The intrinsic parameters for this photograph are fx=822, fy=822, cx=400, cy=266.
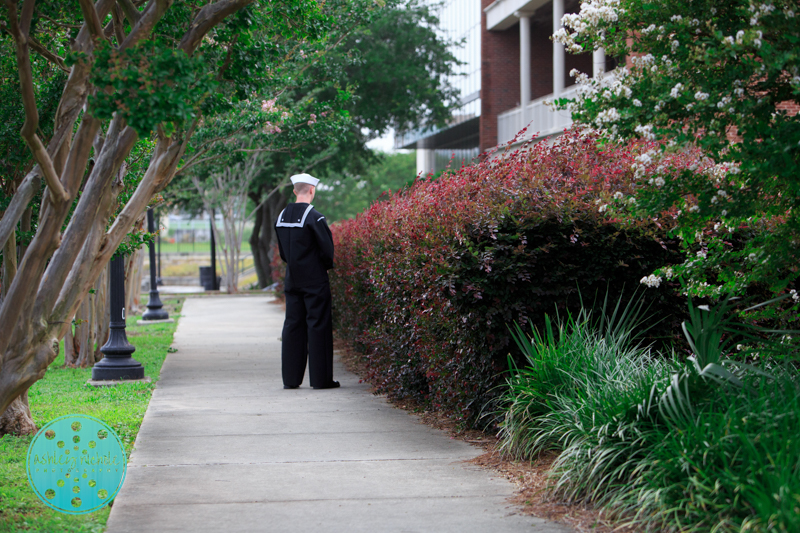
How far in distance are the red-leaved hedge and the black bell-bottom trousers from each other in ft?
4.22

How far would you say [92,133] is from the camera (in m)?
4.48

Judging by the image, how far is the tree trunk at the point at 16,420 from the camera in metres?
6.29

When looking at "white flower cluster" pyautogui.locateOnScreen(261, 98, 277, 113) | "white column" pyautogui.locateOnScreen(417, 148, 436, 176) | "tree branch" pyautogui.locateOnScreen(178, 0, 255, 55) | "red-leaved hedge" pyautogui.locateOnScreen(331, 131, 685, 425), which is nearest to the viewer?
"tree branch" pyautogui.locateOnScreen(178, 0, 255, 55)

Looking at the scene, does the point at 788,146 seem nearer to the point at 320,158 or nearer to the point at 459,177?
the point at 459,177

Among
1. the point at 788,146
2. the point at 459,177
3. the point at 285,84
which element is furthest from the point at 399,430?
the point at 285,84

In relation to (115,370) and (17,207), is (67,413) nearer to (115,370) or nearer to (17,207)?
(115,370)

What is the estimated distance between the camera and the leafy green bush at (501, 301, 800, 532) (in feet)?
11.9

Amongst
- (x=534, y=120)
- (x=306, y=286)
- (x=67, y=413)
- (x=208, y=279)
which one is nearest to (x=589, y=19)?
(x=306, y=286)

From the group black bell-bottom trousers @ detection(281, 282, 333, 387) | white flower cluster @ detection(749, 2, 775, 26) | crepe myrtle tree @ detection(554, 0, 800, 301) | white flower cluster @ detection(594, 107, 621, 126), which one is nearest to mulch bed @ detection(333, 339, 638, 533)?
black bell-bottom trousers @ detection(281, 282, 333, 387)

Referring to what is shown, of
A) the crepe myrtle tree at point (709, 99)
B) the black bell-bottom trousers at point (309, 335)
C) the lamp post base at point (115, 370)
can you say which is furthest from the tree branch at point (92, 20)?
the lamp post base at point (115, 370)

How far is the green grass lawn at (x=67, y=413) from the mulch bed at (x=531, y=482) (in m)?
2.32

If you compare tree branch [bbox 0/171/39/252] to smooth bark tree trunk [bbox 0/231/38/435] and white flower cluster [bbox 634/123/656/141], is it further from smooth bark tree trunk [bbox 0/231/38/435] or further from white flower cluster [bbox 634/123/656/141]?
white flower cluster [bbox 634/123/656/141]

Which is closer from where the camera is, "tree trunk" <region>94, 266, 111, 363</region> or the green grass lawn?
the green grass lawn

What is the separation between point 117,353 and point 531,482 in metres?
6.01
